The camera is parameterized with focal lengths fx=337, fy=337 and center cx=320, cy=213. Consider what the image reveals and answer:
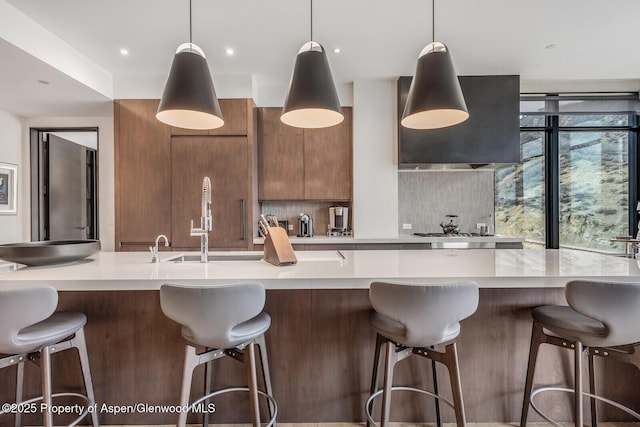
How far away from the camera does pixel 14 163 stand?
158 inches

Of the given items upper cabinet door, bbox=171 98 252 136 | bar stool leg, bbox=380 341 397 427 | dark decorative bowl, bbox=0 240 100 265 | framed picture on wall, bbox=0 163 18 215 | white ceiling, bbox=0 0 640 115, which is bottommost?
bar stool leg, bbox=380 341 397 427

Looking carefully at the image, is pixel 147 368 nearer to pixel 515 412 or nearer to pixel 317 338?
pixel 317 338

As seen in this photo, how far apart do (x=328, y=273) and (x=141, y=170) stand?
9.71ft

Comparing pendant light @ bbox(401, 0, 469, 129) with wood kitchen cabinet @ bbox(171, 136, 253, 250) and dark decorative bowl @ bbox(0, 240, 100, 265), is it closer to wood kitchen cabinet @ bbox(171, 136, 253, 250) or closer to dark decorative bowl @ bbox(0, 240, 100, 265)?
dark decorative bowl @ bbox(0, 240, 100, 265)

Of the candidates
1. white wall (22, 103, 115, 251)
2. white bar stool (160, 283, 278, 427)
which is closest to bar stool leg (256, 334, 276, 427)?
white bar stool (160, 283, 278, 427)

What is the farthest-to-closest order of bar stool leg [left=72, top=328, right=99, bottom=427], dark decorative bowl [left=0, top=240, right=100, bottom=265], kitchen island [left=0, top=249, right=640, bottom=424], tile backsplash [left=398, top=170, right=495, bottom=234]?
tile backsplash [left=398, top=170, right=495, bottom=234] < kitchen island [left=0, top=249, right=640, bottom=424] < dark decorative bowl [left=0, top=240, right=100, bottom=265] < bar stool leg [left=72, top=328, right=99, bottom=427]

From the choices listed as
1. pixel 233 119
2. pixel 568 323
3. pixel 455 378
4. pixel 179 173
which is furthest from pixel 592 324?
pixel 179 173

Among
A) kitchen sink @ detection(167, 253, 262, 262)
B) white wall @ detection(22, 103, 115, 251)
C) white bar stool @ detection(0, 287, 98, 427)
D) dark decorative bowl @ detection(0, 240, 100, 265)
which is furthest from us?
white wall @ detection(22, 103, 115, 251)

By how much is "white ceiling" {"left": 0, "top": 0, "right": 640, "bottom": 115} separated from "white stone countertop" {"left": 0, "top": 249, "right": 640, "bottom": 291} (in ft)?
6.23

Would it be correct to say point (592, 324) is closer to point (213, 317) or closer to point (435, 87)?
point (435, 87)

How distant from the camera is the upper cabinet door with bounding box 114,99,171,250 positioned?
366 centimetres

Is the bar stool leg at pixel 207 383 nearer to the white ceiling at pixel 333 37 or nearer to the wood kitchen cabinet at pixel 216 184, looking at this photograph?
the wood kitchen cabinet at pixel 216 184

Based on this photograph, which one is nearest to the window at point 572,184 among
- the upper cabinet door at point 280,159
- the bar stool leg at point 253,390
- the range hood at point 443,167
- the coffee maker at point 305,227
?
the range hood at point 443,167

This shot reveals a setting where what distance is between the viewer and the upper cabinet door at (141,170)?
12.0 feet
